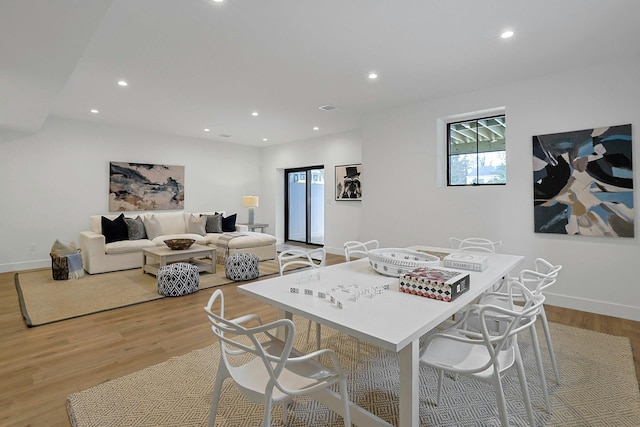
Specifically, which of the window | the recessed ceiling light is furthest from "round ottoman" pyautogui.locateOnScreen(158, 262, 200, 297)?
the recessed ceiling light

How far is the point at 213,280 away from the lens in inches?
182

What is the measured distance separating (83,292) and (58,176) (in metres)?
2.77

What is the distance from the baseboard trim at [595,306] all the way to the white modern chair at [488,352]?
8.34ft

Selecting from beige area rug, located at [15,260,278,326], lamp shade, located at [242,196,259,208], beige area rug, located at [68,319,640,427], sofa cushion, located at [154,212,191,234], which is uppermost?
lamp shade, located at [242,196,259,208]

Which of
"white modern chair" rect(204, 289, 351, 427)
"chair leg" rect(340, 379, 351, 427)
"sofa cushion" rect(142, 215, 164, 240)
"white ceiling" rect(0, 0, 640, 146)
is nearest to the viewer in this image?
"white modern chair" rect(204, 289, 351, 427)

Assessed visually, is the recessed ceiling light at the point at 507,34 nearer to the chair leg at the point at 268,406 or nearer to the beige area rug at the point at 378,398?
the beige area rug at the point at 378,398

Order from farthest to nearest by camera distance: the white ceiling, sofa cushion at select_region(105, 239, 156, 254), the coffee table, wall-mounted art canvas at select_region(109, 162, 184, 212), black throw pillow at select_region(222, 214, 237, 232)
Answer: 1. black throw pillow at select_region(222, 214, 237, 232)
2. wall-mounted art canvas at select_region(109, 162, 184, 212)
3. sofa cushion at select_region(105, 239, 156, 254)
4. the coffee table
5. the white ceiling

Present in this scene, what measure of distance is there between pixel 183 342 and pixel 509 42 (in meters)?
3.76

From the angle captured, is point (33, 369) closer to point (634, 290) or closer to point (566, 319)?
point (566, 319)

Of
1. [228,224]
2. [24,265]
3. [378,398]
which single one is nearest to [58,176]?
[24,265]

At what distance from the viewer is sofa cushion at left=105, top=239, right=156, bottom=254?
5062mm

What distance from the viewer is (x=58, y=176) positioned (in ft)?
18.4

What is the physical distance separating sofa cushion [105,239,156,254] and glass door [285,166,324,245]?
3584 mm

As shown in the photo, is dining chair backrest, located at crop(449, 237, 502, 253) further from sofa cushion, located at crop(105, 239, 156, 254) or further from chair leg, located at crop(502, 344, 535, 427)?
sofa cushion, located at crop(105, 239, 156, 254)
